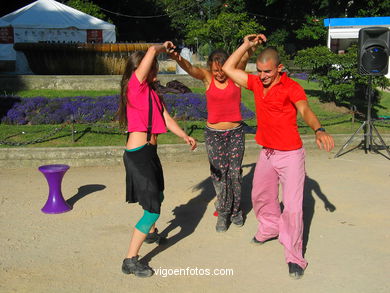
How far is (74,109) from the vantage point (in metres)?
10.9

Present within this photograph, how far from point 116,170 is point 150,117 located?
4.15 meters

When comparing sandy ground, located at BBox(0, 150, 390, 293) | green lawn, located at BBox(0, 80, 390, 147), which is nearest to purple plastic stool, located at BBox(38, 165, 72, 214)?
sandy ground, located at BBox(0, 150, 390, 293)

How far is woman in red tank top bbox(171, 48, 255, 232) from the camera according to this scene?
5.32 metres

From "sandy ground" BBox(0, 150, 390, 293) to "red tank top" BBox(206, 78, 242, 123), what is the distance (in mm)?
1282

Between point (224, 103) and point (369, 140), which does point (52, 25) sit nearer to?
point (369, 140)

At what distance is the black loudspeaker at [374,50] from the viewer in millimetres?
9047

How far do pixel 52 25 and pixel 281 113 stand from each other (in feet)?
64.5

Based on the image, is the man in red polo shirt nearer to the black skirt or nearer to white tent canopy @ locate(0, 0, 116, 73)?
the black skirt

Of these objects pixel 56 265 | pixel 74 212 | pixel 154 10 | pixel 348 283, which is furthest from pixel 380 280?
pixel 154 10

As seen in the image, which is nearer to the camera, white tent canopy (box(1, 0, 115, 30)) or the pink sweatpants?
the pink sweatpants

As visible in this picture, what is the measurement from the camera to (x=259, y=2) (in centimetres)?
4766

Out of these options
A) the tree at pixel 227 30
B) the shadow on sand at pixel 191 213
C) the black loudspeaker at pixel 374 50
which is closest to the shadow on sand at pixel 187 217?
the shadow on sand at pixel 191 213

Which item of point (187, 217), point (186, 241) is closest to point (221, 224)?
point (186, 241)

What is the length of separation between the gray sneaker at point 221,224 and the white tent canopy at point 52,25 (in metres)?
18.5
